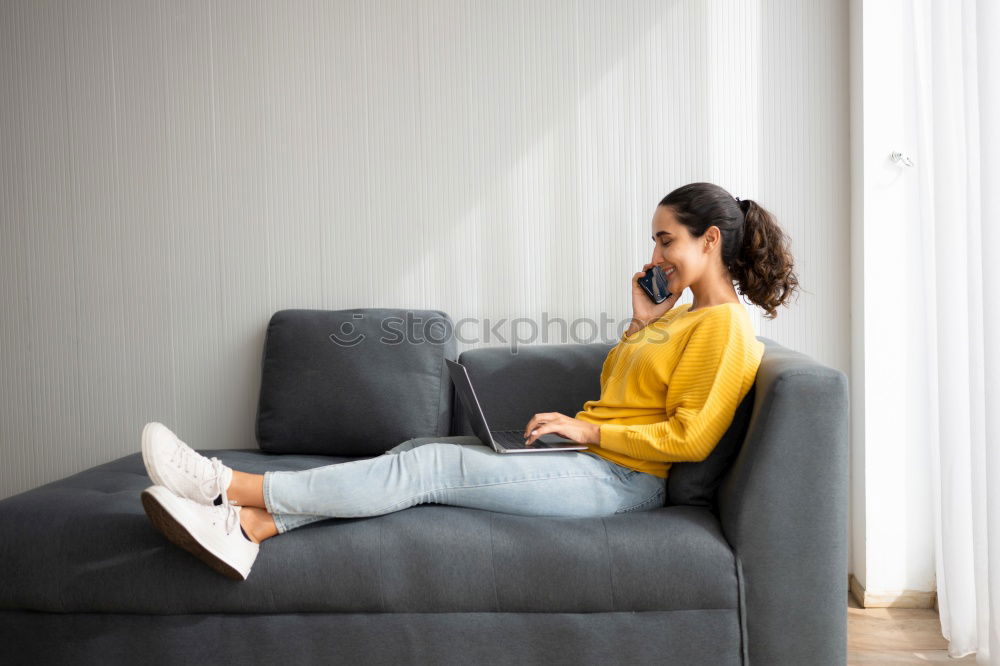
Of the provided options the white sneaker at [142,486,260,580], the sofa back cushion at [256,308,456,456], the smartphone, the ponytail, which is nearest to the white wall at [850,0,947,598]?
the ponytail

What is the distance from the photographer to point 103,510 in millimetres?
1689

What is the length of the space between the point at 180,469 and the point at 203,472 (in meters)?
0.05

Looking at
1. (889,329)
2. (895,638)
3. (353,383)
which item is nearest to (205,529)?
(353,383)

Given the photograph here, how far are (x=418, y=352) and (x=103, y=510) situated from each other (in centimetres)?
101

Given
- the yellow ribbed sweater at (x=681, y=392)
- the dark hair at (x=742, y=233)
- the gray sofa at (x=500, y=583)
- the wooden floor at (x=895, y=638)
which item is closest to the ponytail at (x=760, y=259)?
the dark hair at (x=742, y=233)

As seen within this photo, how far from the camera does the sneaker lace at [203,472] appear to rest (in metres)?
1.52

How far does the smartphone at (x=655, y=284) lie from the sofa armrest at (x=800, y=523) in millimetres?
540

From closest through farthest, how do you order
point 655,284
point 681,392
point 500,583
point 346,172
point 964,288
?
point 500,583, point 681,392, point 964,288, point 655,284, point 346,172

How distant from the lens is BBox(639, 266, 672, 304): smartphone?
201 centimetres

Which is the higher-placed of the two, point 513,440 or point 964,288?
point 964,288

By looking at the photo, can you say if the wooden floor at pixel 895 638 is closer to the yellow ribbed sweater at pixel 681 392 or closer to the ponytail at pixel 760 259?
the yellow ribbed sweater at pixel 681 392

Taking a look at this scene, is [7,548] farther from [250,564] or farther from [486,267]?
[486,267]

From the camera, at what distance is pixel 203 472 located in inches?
60.9

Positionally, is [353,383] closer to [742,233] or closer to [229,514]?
[229,514]
